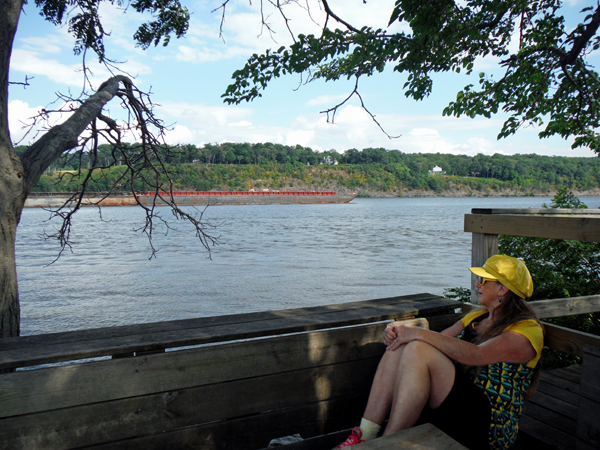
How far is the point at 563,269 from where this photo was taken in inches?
212

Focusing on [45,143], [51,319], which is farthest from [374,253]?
[45,143]

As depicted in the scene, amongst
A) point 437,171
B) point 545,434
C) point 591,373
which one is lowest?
point 545,434

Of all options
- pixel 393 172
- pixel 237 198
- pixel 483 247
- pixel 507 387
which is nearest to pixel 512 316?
pixel 507 387

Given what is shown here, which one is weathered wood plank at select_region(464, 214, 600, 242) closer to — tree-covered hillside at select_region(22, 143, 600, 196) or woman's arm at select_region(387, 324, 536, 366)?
woman's arm at select_region(387, 324, 536, 366)

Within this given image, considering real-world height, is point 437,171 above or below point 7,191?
above

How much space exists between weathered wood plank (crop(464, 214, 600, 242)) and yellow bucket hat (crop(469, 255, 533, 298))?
30 cm

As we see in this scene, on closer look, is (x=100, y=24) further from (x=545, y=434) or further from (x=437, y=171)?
(x=437, y=171)

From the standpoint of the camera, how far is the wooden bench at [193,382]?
1.68m

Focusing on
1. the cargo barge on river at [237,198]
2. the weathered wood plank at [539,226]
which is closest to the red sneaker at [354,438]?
the weathered wood plank at [539,226]

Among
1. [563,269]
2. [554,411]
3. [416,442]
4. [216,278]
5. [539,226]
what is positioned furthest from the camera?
[216,278]

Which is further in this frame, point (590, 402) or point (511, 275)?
point (511, 275)

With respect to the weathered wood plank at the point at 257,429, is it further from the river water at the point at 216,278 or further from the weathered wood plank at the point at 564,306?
the river water at the point at 216,278

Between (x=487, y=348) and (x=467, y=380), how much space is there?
188 millimetres

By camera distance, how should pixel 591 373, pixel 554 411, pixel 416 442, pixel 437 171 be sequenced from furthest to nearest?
pixel 437 171
pixel 554 411
pixel 591 373
pixel 416 442
